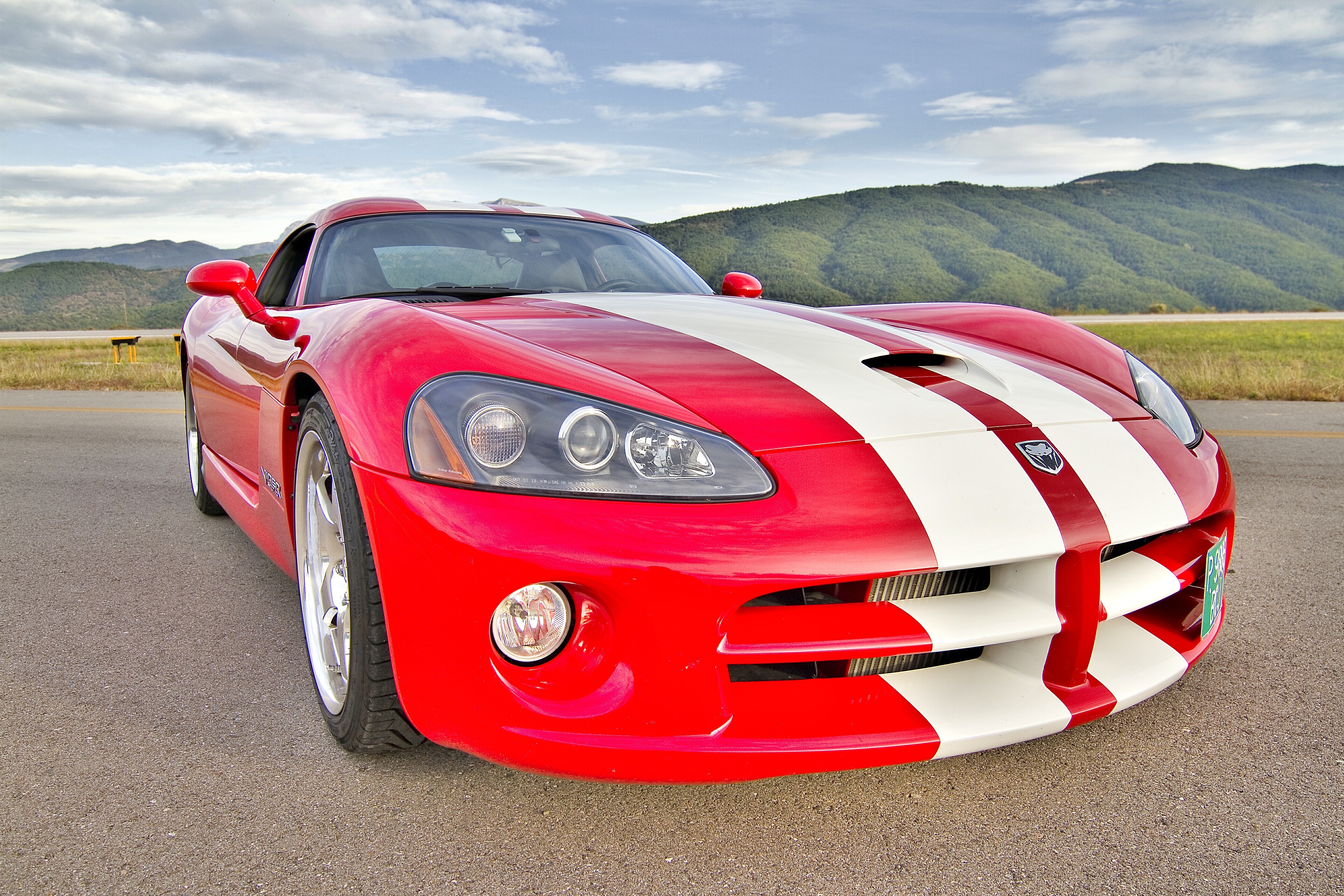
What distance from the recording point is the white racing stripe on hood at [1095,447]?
1.69 metres

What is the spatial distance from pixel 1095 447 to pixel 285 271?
9.93 feet

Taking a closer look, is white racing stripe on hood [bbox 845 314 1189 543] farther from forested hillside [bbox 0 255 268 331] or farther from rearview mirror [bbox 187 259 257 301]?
forested hillside [bbox 0 255 268 331]

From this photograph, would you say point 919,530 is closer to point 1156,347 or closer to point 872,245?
point 1156,347

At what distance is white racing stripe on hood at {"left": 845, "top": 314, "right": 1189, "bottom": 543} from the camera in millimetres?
1685

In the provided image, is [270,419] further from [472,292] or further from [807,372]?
[807,372]

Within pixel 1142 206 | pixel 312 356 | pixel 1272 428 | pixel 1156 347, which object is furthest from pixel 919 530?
pixel 1142 206

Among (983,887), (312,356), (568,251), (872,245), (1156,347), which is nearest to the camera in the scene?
(983,887)

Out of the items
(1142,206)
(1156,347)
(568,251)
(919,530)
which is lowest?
(1156,347)

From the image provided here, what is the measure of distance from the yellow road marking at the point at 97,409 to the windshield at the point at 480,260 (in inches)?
232

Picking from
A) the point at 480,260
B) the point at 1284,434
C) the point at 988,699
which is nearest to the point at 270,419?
the point at 480,260

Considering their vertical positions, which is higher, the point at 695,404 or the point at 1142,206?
the point at 1142,206

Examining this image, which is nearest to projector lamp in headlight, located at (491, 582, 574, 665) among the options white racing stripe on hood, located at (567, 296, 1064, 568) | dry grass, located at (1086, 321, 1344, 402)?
white racing stripe on hood, located at (567, 296, 1064, 568)

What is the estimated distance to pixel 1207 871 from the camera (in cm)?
143

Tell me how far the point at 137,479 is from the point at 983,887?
4.85 meters
